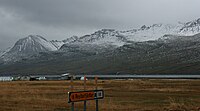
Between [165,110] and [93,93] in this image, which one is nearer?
[93,93]

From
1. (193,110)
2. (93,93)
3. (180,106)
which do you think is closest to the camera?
(93,93)

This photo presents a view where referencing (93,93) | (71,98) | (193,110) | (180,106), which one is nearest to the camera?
(71,98)

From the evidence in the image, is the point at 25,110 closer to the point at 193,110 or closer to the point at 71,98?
the point at 71,98

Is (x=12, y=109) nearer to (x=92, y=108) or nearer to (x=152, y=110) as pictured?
(x=92, y=108)

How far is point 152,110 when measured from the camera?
98.9 feet

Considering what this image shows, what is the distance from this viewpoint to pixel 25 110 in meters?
29.8

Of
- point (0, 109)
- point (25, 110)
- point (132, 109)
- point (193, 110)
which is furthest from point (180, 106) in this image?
point (0, 109)

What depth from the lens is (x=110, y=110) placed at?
30406 mm

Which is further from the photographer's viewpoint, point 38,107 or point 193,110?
point 38,107

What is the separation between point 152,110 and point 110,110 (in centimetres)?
363

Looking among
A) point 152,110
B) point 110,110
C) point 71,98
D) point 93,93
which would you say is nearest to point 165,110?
point 152,110

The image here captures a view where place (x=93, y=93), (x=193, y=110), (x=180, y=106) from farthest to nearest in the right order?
(x=180, y=106) → (x=193, y=110) → (x=93, y=93)

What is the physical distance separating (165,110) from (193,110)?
2310mm

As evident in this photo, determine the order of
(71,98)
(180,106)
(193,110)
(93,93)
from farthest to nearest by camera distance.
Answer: (180,106) < (193,110) < (93,93) < (71,98)
